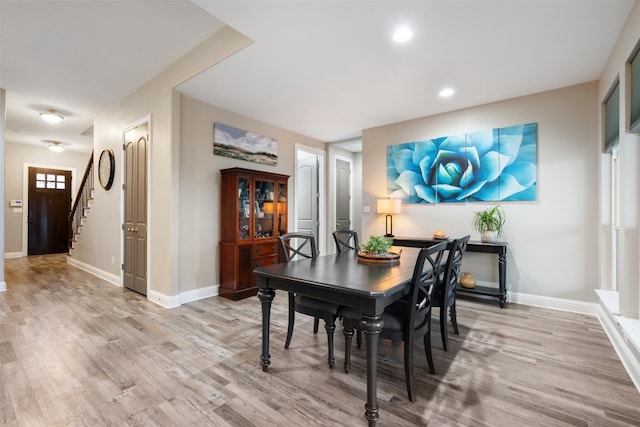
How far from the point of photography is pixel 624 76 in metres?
2.28

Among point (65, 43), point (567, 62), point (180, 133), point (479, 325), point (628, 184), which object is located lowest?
point (479, 325)

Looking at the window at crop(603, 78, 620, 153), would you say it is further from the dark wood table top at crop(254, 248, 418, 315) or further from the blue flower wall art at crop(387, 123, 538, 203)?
the dark wood table top at crop(254, 248, 418, 315)

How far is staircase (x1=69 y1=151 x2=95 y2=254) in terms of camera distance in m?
5.61

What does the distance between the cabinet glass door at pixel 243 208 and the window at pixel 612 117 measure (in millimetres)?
3929

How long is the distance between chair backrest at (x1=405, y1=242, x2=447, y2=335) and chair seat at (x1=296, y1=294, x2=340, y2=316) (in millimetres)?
509

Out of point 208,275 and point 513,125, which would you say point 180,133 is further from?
point 513,125

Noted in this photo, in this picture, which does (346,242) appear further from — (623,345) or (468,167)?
(623,345)

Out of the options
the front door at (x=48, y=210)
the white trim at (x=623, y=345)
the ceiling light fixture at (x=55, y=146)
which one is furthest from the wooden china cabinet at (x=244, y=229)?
the front door at (x=48, y=210)

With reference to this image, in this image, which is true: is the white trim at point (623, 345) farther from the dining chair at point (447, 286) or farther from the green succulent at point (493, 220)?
the green succulent at point (493, 220)

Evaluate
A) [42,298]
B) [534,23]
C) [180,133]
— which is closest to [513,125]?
[534,23]

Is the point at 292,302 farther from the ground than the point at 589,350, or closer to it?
farther from the ground

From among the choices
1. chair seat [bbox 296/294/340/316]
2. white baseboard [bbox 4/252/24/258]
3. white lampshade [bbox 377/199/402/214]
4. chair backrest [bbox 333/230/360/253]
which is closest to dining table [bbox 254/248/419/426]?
chair seat [bbox 296/294/340/316]

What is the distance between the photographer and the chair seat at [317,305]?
2013mm

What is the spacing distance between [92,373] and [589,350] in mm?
3804
